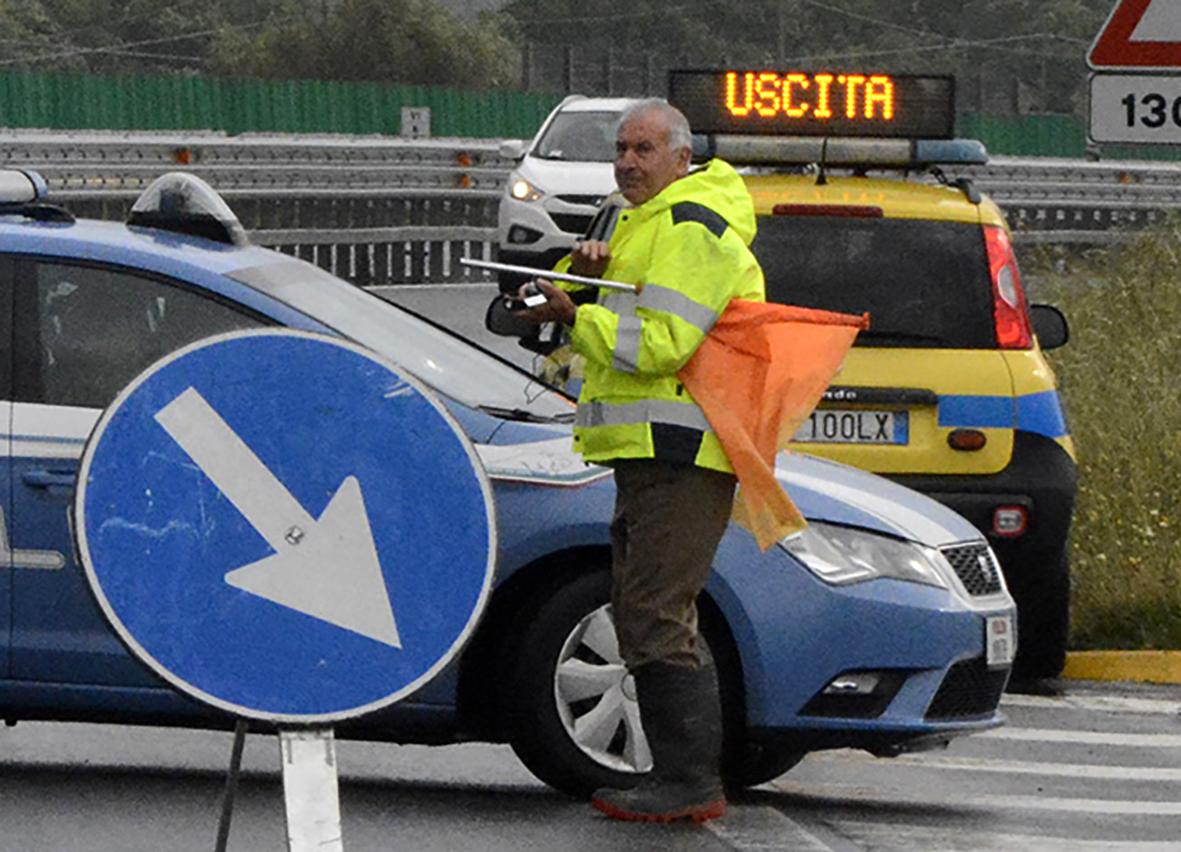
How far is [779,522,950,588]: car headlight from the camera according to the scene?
765 cm

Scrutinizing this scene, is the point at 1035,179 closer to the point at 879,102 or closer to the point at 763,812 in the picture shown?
the point at 879,102

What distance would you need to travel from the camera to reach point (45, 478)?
24.7 ft

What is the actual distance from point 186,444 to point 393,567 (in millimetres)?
344

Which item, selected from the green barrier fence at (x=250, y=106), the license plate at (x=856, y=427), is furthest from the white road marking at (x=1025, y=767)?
the green barrier fence at (x=250, y=106)

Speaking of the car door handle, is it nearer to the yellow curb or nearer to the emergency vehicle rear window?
the emergency vehicle rear window

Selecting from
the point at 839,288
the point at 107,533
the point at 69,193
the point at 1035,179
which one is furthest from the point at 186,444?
the point at 1035,179

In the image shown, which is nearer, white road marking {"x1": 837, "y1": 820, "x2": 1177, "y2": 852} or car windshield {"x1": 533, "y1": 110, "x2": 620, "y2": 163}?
white road marking {"x1": 837, "y1": 820, "x2": 1177, "y2": 852}

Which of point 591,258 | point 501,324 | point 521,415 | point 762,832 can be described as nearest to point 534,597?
point 521,415

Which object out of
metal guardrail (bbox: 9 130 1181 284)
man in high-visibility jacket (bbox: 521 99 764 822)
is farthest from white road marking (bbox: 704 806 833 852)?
metal guardrail (bbox: 9 130 1181 284)

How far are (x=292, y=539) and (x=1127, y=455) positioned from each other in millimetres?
9690

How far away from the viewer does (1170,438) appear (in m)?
14.1

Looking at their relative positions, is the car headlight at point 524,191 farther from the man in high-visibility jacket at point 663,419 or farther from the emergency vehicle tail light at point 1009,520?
the man in high-visibility jacket at point 663,419

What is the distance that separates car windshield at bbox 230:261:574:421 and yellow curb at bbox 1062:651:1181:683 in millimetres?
3270

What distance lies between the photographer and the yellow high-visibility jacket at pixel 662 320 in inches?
279
